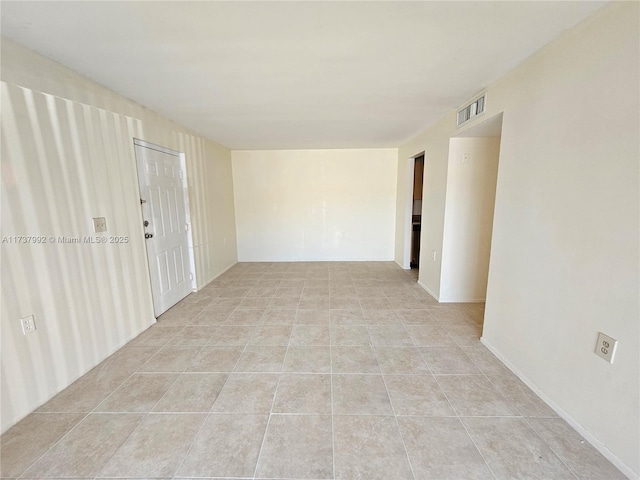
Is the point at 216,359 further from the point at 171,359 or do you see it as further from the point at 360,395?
the point at 360,395

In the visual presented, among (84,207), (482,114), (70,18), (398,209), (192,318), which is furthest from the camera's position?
(398,209)

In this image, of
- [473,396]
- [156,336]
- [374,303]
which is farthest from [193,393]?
[374,303]

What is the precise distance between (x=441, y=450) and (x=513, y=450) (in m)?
0.37

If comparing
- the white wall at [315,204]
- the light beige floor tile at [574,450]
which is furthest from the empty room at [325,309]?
the white wall at [315,204]

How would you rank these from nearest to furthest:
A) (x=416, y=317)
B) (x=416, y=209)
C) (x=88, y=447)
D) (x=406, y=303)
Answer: (x=88, y=447) < (x=416, y=317) < (x=406, y=303) < (x=416, y=209)

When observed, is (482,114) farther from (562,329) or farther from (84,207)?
(84,207)

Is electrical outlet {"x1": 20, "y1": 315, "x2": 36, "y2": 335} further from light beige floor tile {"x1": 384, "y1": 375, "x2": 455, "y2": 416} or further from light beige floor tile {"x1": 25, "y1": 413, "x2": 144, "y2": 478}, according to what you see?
light beige floor tile {"x1": 384, "y1": 375, "x2": 455, "y2": 416}

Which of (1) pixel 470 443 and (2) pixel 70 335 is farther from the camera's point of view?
(2) pixel 70 335

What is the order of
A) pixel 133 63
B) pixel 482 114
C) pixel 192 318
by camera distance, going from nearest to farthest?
pixel 133 63, pixel 482 114, pixel 192 318

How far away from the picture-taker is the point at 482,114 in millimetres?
2225

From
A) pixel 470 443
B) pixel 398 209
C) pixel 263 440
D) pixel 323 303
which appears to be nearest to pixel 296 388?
pixel 263 440

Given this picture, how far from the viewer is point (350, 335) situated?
95.7 inches

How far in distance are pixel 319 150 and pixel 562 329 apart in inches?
172

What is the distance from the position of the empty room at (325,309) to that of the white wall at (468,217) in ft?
0.11
